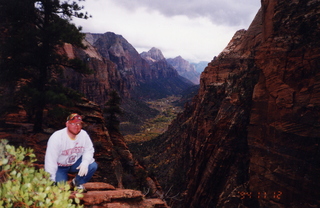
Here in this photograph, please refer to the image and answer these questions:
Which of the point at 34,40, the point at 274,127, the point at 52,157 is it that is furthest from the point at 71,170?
the point at 274,127

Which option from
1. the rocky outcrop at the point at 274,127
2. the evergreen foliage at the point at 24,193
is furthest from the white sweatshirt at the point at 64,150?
the rocky outcrop at the point at 274,127

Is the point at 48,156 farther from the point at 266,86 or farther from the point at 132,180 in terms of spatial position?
the point at 266,86

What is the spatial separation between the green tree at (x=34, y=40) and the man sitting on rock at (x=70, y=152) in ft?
20.1

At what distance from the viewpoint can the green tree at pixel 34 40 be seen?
913 centimetres

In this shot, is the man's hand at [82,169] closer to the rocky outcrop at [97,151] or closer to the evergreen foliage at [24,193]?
the rocky outcrop at [97,151]

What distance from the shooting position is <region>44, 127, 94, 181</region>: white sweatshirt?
4.16m

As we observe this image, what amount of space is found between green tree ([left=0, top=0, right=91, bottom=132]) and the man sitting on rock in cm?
612

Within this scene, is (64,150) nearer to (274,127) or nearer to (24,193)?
(24,193)

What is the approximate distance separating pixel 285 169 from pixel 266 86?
611cm

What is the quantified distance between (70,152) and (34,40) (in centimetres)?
816

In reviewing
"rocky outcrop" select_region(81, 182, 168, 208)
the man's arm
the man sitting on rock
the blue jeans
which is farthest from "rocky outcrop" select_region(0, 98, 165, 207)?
the man's arm

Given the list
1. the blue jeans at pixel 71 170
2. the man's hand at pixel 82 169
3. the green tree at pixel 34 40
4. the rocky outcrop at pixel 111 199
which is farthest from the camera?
the green tree at pixel 34 40

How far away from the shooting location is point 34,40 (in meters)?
9.64

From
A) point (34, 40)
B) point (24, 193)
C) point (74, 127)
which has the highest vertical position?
point (34, 40)
